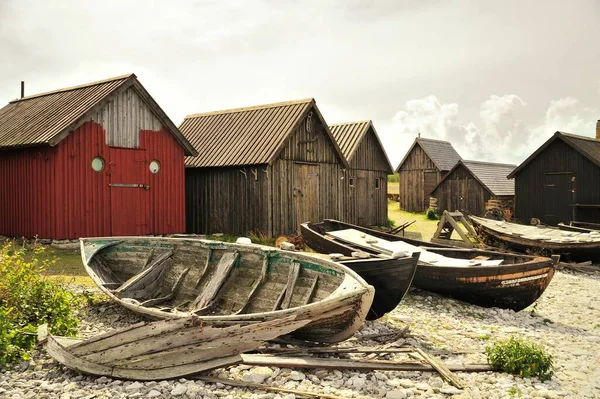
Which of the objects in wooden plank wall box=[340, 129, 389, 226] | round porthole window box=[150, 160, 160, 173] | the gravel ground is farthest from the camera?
wooden plank wall box=[340, 129, 389, 226]

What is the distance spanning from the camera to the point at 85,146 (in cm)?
1616

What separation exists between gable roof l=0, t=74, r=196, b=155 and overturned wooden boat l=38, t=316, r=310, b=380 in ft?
33.6

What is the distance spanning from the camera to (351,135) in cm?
2791

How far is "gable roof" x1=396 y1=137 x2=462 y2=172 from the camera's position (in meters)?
38.7

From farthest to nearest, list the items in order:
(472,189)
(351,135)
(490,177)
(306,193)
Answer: (490,177)
(472,189)
(351,135)
(306,193)

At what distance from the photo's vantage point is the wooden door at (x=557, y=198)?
2398cm

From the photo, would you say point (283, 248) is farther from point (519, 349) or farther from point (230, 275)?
point (519, 349)

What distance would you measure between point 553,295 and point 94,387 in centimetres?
1138

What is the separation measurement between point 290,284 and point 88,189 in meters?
10.2

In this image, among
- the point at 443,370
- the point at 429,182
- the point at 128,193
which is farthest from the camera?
the point at 429,182

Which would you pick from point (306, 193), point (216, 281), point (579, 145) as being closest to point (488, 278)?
point (216, 281)

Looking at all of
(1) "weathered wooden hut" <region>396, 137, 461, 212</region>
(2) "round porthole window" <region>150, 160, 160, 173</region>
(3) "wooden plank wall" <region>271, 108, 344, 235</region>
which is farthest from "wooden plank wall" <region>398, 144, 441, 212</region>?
(2) "round porthole window" <region>150, 160, 160, 173</region>

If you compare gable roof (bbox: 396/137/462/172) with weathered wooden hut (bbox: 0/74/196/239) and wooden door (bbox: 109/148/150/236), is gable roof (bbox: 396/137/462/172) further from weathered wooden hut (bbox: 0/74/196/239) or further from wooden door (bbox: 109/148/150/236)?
wooden door (bbox: 109/148/150/236)

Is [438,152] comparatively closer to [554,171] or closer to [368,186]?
[368,186]
